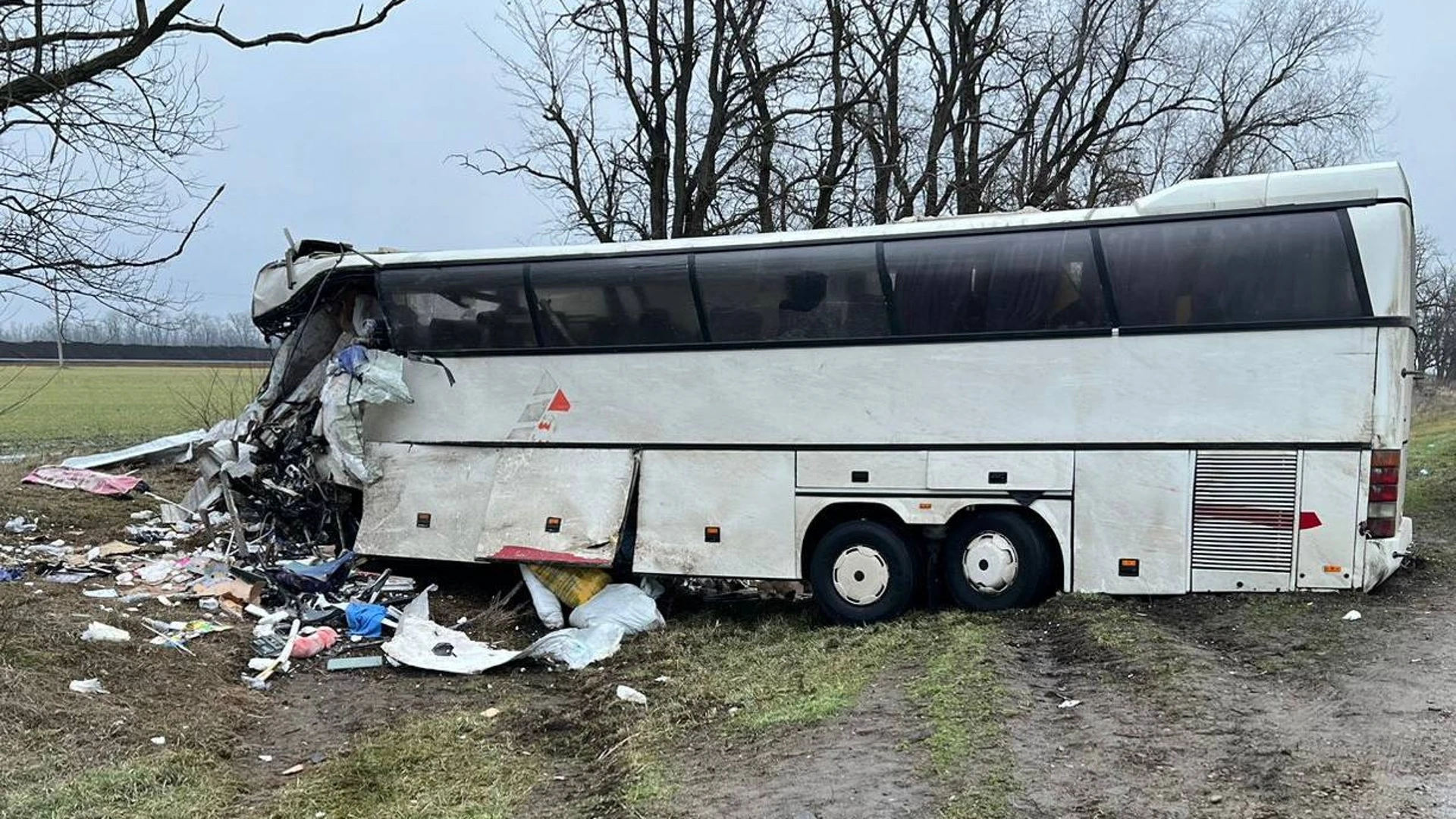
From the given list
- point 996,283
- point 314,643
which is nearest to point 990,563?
point 996,283

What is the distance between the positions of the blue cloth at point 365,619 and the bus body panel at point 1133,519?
542 centimetres

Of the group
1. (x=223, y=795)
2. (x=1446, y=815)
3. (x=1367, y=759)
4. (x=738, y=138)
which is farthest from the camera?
(x=738, y=138)

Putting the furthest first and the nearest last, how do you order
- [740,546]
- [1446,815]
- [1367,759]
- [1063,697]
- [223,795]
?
1. [740,546]
2. [1063,697]
3. [223,795]
4. [1367,759]
5. [1446,815]

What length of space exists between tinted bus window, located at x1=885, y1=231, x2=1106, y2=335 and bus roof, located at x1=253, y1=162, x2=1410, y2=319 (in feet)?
0.47

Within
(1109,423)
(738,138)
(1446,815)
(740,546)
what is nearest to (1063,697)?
(1446,815)

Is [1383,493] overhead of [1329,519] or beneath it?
overhead

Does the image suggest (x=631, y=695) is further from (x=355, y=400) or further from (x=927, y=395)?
(x=355, y=400)

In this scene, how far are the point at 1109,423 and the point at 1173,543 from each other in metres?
0.93

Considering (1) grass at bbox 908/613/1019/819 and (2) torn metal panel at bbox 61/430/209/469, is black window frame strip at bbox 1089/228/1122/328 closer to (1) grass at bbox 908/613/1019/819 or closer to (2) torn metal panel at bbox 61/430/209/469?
(1) grass at bbox 908/613/1019/819

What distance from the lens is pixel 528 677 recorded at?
7207mm

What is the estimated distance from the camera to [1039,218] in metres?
7.40

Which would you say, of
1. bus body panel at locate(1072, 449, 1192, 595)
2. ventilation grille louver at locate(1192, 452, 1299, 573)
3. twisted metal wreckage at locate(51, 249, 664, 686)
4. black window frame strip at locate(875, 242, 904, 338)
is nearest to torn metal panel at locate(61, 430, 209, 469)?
twisted metal wreckage at locate(51, 249, 664, 686)

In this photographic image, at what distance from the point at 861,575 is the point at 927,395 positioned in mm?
1475

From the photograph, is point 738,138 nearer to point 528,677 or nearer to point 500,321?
point 500,321
